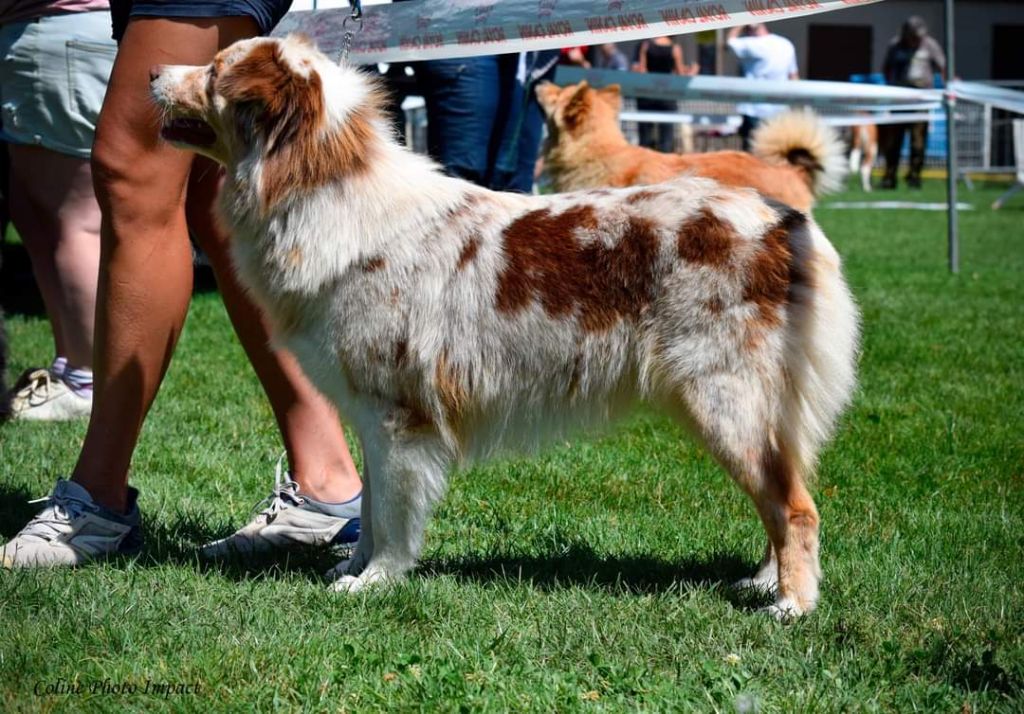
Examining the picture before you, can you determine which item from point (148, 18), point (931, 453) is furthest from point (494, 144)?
point (148, 18)

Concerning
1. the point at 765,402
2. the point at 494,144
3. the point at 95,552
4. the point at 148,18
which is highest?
the point at 148,18

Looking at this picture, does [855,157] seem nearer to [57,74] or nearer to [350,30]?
[57,74]

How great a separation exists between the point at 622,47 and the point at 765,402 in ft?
88.4

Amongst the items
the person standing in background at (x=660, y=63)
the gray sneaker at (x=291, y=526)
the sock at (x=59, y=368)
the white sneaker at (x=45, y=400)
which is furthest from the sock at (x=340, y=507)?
the person standing in background at (x=660, y=63)

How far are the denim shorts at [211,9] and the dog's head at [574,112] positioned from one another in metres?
5.46

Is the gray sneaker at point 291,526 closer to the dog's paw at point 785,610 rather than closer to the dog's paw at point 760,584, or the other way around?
the dog's paw at point 760,584

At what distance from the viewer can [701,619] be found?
9.60ft

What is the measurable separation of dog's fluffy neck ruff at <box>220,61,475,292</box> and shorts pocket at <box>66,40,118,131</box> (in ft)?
6.12

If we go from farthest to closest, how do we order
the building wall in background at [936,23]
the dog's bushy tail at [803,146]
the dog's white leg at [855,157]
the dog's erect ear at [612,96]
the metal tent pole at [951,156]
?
1. the building wall in background at [936,23]
2. the dog's white leg at [855,157]
3. the metal tent pole at [951,156]
4. the dog's erect ear at [612,96]
5. the dog's bushy tail at [803,146]

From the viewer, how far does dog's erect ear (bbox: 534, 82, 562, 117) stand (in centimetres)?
855

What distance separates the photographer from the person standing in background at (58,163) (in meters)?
4.68

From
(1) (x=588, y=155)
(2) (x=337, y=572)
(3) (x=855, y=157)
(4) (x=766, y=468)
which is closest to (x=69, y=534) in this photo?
(2) (x=337, y=572)

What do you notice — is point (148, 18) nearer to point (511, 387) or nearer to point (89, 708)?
A: point (511, 387)

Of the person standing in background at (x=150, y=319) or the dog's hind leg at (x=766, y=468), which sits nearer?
the dog's hind leg at (x=766, y=468)
